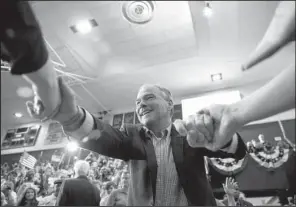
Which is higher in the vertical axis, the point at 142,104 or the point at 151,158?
the point at 142,104

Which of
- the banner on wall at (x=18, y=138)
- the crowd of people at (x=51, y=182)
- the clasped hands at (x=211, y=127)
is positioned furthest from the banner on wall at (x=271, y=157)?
the banner on wall at (x=18, y=138)

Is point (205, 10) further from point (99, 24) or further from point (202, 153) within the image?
point (202, 153)

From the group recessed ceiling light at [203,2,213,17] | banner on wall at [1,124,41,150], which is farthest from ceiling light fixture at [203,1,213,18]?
banner on wall at [1,124,41,150]

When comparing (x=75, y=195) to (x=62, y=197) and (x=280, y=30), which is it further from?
(x=280, y=30)

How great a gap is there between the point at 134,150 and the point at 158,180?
0.24ft

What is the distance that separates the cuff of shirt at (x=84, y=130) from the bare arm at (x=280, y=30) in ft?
0.88

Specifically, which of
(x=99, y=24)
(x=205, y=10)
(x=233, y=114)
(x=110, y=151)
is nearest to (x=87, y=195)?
(x=110, y=151)

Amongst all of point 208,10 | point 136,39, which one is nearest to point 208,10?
point 208,10

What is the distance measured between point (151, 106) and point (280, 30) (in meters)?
0.31

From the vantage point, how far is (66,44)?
1.98m

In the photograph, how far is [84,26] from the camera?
180 centimetres

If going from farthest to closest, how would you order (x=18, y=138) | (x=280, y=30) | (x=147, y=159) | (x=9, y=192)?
(x=18, y=138)
(x=9, y=192)
(x=147, y=159)
(x=280, y=30)

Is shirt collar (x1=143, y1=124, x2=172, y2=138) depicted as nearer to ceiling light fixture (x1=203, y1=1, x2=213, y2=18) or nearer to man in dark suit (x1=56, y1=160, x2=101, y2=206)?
man in dark suit (x1=56, y1=160, x2=101, y2=206)

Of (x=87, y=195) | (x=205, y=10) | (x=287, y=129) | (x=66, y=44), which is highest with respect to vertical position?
(x=66, y=44)
